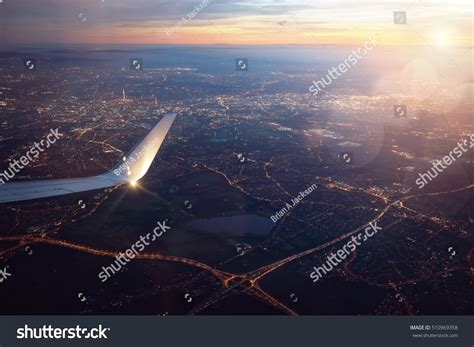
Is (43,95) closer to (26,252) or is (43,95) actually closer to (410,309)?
(26,252)

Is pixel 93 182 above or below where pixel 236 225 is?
above

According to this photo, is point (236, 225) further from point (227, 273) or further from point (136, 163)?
point (136, 163)

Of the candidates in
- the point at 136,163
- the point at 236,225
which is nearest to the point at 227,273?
the point at 236,225

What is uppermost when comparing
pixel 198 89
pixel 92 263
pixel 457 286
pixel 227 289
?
pixel 198 89

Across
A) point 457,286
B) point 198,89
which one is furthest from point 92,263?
point 198,89

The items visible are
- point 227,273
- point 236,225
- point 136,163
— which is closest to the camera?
point 136,163

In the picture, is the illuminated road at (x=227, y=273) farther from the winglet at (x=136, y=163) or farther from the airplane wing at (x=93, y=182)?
the airplane wing at (x=93, y=182)
